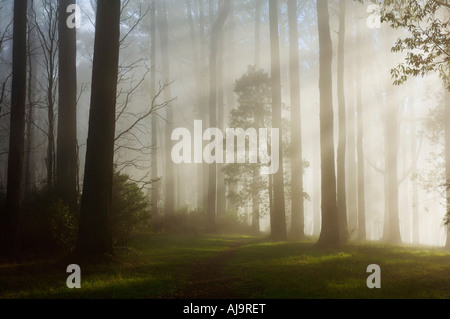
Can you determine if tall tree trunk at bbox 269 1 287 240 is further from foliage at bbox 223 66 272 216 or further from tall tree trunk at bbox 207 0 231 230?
tall tree trunk at bbox 207 0 231 230

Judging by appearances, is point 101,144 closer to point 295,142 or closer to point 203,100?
point 295,142

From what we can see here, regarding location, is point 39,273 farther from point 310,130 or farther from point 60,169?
point 310,130

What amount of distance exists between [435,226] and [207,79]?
210ft

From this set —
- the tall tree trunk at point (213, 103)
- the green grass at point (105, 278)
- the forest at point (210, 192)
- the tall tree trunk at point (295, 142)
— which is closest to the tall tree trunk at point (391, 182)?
the forest at point (210, 192)

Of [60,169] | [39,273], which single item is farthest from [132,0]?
[39,273]

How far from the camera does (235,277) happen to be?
9.54 metres

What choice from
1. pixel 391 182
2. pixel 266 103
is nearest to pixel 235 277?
pixel 266 103

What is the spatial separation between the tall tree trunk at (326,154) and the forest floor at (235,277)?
1.87m

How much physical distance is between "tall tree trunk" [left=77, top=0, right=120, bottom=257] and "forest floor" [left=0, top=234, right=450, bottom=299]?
80cm

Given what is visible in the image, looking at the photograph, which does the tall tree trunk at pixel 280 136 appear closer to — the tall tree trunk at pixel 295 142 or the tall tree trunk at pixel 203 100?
the tall tree trunk at pixel 295 142

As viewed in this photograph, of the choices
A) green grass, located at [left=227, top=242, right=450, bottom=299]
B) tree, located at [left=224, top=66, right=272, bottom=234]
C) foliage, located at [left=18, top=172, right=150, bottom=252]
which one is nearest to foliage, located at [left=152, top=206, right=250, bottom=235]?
tree, located at [left=224, top=66, right=272, bottom=234]

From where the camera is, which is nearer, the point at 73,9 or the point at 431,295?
the point at 431,295

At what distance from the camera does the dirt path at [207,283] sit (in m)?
7.71
